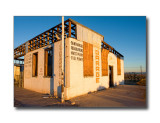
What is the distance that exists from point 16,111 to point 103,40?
36.6ft

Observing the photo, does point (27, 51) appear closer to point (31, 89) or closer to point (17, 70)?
point (31, 89)

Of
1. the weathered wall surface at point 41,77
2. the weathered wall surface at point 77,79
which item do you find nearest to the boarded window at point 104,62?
the weathered wall surface at point 77,79

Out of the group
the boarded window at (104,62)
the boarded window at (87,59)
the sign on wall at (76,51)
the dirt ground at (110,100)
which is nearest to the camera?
the dirt ground at (110,100)

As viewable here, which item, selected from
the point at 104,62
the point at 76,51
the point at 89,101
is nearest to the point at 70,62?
the point at 76,51

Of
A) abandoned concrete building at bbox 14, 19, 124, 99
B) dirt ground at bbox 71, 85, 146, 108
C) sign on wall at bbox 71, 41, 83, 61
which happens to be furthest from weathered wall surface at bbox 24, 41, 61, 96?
dirt ground at bbox 71, 85, 146, 108

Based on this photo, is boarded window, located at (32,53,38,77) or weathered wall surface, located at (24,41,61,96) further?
boarded window, located at (32,53,38,77)

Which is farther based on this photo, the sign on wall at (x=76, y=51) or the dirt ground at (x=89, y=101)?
the sign on wall at (x=76, y=51)

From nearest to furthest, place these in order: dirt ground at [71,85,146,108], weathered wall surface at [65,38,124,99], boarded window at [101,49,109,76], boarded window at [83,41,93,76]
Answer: dirt ground at [71,85,146,108]
weathered wall surface at [65,38,124,99]
boarded window at [83,41,93,76]
boarded window at [101,49,109,76]

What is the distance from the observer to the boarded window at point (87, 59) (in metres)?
9.54

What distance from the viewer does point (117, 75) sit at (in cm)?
1694

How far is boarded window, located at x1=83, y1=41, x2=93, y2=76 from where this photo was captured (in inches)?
376

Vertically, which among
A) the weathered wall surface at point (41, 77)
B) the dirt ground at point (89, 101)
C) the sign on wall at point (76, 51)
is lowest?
the dirt ground at point (89, 101)

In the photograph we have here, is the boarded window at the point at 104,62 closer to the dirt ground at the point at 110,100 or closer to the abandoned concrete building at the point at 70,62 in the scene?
the abandoned concrete building at the point at 70,62

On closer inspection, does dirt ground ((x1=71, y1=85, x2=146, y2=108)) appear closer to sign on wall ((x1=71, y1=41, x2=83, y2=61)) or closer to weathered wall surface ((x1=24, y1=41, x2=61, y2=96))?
weathered wall surface ((x1=24, y1=41, x2=61, y2=96))
